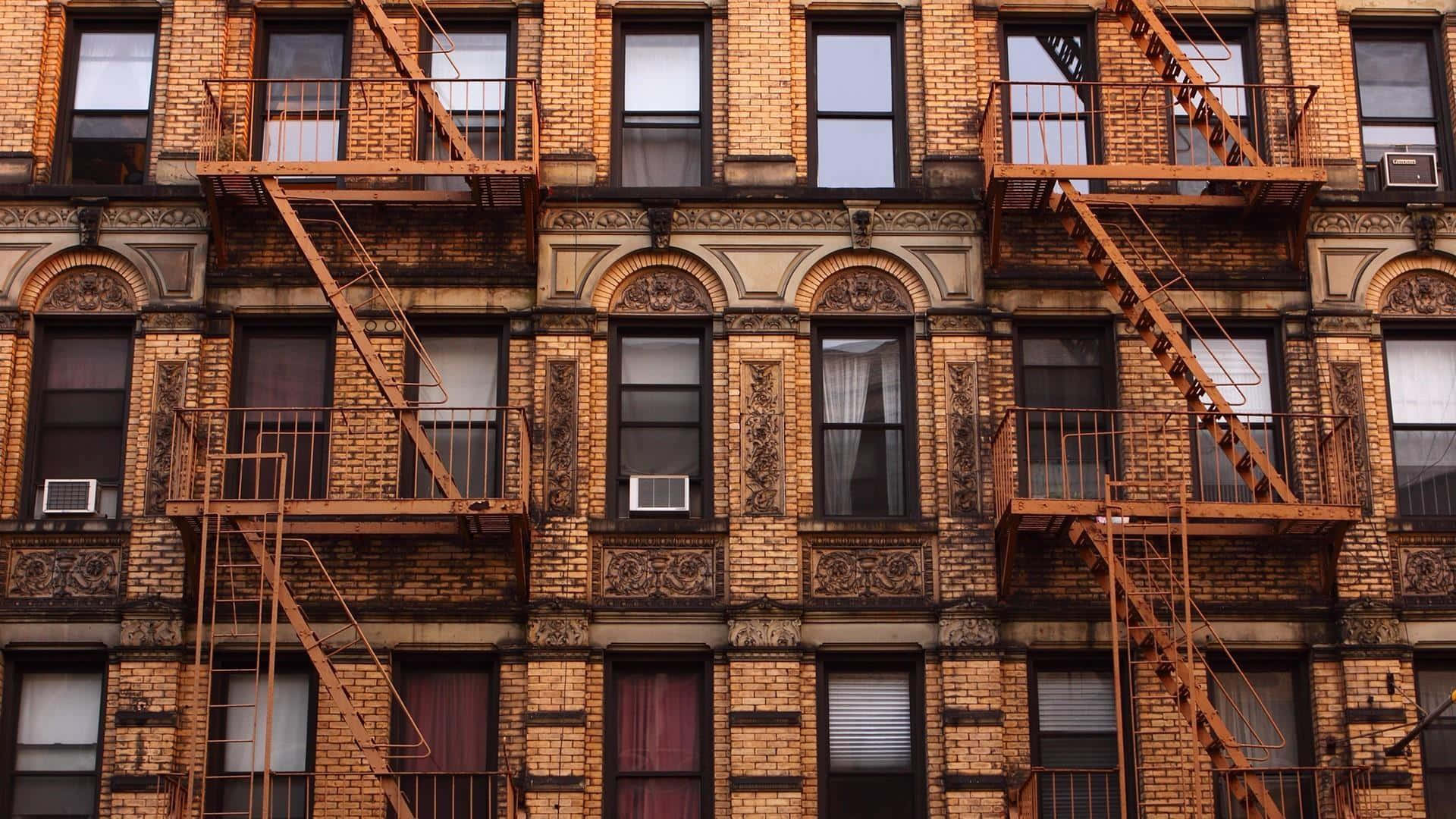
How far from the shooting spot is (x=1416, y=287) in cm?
2020

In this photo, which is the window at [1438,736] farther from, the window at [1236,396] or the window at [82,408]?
the window at [82,408]

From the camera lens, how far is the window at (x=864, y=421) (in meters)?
19.6

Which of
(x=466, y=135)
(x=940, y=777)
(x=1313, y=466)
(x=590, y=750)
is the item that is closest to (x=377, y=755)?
(x=590, y=750)

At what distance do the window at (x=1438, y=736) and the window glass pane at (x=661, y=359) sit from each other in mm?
7723

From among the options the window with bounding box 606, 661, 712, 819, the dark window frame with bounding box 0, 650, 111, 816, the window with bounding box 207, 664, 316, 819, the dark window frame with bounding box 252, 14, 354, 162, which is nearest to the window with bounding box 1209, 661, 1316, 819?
the window with bounding box 606, 661, 712, 819

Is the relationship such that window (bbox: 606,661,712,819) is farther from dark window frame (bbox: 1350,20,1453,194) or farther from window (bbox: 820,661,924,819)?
dark window frame (bbox: 1350,20,1453,194)

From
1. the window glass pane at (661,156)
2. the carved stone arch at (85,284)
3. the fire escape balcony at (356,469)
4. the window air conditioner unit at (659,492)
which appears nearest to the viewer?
the fire escape balcony at (356,469)

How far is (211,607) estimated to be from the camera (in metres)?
18.3

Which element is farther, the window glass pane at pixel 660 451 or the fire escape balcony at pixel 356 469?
the window glass pane at pixel 660 451

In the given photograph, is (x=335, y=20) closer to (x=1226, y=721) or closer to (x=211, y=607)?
(x=211, y=607)

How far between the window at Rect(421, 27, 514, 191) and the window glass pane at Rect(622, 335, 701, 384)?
7.88 ft

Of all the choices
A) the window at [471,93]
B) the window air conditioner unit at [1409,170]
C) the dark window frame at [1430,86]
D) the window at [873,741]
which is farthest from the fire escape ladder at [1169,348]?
the window at [471,93]

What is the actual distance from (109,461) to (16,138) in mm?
3588

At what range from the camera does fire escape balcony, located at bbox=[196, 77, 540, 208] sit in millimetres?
19438
